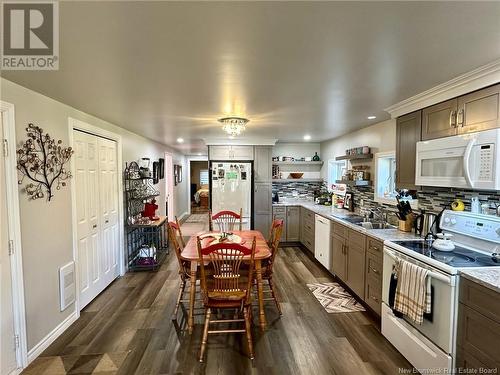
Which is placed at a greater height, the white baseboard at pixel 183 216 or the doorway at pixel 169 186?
the doorway at pixel 169 186

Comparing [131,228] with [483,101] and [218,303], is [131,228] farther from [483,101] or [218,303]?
[483,101]

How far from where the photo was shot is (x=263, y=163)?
5770 mm

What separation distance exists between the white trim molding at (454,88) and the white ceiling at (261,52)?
108 mm

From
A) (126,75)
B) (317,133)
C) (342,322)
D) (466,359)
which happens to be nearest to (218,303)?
(342,322)

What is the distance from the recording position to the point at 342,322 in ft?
9.37

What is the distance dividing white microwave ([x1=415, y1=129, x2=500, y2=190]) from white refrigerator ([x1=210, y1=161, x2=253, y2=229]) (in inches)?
138

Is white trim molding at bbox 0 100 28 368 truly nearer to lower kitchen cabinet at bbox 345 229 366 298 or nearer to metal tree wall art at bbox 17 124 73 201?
metal tree wall art at bbox 17 124 73 201

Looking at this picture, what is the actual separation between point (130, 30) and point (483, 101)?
2.47m

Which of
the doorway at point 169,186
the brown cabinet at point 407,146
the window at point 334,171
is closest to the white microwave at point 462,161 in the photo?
the brown cabinet at point 407,146

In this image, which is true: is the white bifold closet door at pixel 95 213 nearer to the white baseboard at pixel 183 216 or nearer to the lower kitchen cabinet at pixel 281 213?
the lower kitchen cabinet at pixel 281 213

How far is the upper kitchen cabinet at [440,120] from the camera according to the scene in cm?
234

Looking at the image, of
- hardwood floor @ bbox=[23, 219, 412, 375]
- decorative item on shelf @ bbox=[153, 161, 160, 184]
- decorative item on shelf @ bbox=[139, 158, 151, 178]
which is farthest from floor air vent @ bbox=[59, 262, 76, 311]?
decorative item on shelf @ bbox=[153, 161, 160, 184]

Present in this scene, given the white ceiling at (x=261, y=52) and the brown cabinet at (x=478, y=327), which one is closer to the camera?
the white ceiling at (x=261, y=52)

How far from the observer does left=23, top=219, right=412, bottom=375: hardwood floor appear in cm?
218
